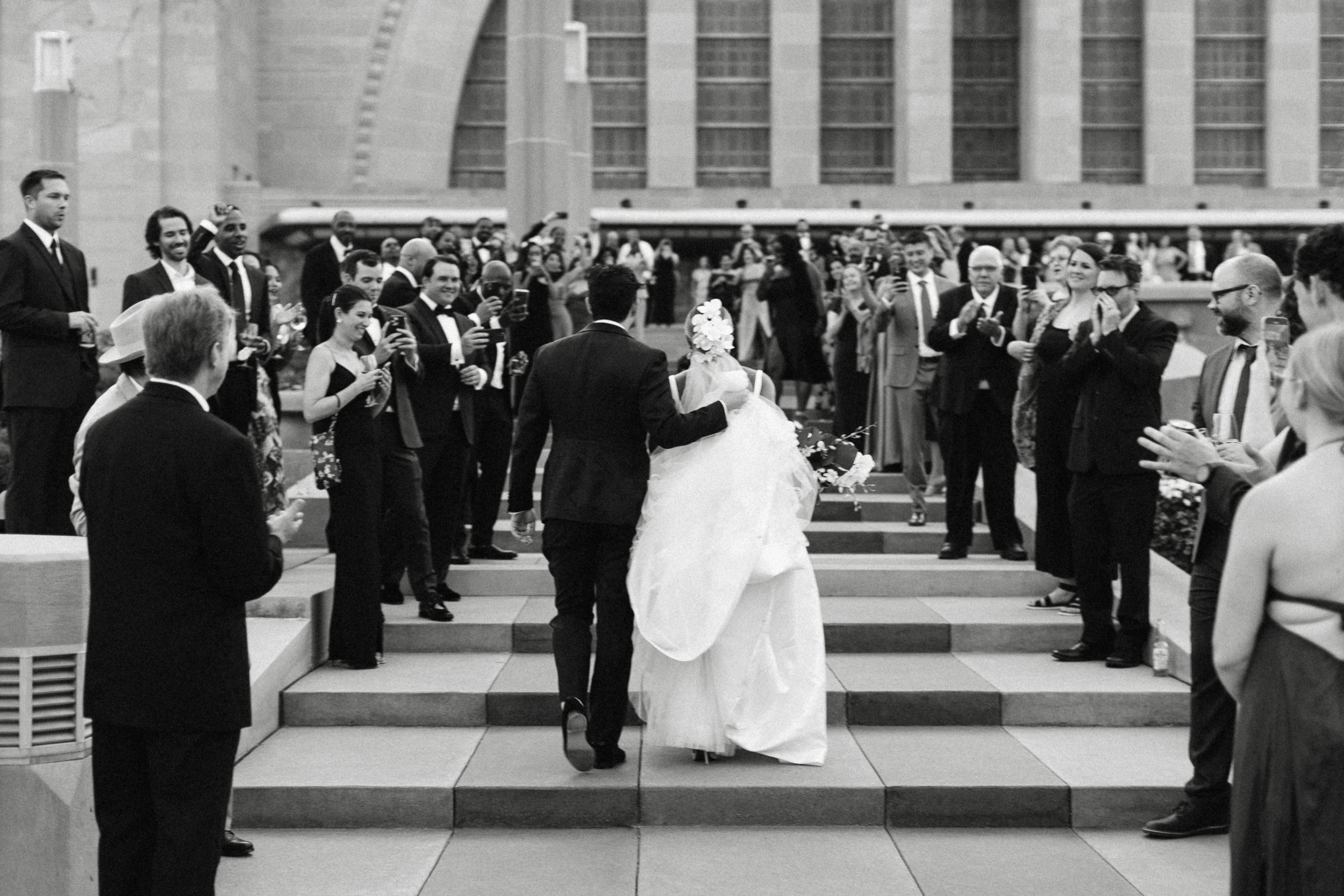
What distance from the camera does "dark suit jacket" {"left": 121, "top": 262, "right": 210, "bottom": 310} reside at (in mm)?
7805

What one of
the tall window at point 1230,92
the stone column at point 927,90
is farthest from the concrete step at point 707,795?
the tall window at point 1230,92

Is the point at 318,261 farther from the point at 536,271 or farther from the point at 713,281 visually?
the point at 713,281

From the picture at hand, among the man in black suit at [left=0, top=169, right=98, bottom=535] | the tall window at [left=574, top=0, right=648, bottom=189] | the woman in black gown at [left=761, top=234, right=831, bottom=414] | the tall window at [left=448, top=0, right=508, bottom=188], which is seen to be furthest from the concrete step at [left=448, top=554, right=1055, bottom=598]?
the tall window at [left=448, top=0, right=508, bottom=188]

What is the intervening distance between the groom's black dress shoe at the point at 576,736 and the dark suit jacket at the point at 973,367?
15.0ft

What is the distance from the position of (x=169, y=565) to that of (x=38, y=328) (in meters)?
4.53

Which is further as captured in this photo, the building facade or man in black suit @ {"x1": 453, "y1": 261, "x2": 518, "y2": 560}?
the building facade

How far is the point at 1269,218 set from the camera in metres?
27.5

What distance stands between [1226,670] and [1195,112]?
3721 centimetres

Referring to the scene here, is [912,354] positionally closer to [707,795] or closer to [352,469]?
[352,469]

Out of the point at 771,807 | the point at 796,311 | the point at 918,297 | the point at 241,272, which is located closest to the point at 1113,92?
the point at 796,311

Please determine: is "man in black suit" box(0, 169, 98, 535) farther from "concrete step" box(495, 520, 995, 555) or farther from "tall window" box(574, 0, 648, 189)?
"tall window" box(574, 0, 648, 189)

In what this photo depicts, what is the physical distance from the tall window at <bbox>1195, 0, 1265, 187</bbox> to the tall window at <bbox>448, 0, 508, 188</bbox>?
17011 millimetres

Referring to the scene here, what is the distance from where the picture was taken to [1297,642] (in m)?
3.69

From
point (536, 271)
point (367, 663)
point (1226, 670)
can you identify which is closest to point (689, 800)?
point (367, 663)
